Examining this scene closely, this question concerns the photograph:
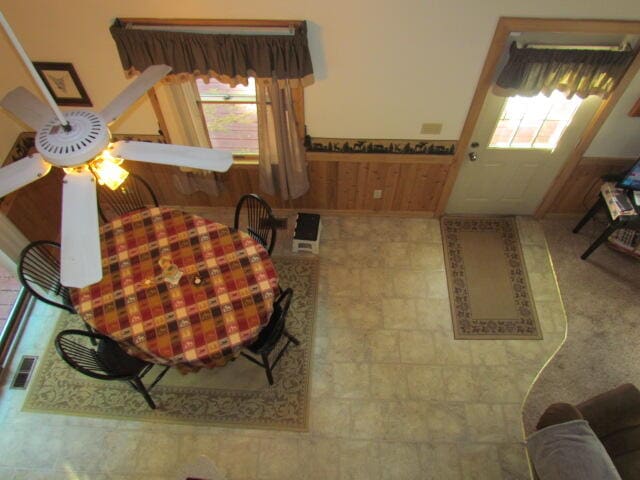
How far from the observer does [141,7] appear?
306cm

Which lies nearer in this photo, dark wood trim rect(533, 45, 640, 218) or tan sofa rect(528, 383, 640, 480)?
tan sofa rect(528, 383, 640, 480)

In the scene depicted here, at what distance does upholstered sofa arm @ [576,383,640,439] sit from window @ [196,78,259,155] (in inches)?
135

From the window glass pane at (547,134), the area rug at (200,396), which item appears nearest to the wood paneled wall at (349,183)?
the window glass pane at (547,134)

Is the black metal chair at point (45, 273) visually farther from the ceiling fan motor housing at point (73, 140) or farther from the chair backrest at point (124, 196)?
the ceiling fan motor housing at point (73, 140)

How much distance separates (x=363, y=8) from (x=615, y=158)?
109 inches

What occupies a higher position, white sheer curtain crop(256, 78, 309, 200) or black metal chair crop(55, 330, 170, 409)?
white sheer curtain crop(256, 78, 309, 200)

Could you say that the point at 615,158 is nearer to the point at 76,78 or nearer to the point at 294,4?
the point at 294,4

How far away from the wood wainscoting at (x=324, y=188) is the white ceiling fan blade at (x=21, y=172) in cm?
230

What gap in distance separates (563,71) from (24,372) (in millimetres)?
4929

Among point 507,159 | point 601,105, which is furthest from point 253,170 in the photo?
point 601,105

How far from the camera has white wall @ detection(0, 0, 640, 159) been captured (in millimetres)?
3006

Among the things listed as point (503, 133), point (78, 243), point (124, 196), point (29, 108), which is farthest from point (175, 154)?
point (503, 133)

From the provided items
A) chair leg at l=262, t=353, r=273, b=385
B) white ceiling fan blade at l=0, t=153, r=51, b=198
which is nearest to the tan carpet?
chair leg at l=262, t=353, r=273, b=385

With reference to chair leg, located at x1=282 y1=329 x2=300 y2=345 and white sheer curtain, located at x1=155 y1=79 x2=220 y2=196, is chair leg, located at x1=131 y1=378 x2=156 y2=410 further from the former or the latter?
white sheer curtain, located at x1=155 y1=79 x2=220 y2=196
